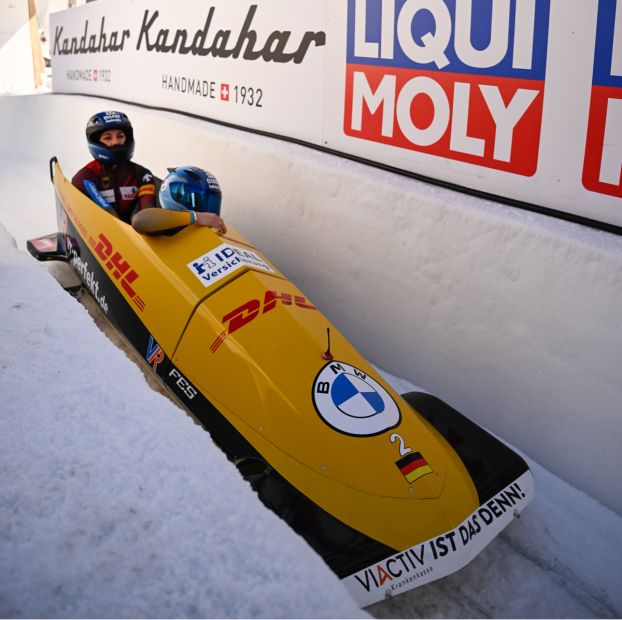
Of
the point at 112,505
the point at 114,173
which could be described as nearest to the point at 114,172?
the point at 114,173

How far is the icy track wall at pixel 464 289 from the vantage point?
2420mm

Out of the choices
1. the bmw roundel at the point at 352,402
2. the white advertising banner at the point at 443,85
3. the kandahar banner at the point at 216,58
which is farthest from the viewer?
the kandahar banner at the point at 216,58

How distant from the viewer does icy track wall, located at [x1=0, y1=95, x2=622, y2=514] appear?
2.42 m

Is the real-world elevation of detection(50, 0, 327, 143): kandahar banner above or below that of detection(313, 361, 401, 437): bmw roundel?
above

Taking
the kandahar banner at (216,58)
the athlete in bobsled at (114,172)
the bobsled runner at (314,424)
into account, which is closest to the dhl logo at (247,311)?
the bobsled runner at (314,424)

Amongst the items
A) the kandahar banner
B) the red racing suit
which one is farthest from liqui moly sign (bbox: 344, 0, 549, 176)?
the red racing suit

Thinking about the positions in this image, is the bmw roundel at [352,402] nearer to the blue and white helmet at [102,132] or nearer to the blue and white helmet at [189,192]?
the blue and white helmet at [189,192]

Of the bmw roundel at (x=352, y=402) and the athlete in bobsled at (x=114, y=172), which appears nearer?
the bmw roundel at (x=352, y=402)

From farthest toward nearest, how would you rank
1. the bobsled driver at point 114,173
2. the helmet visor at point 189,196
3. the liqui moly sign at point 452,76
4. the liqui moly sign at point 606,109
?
the bobsled driver at point 114,173, the helmet visor at point 189,196, the liqui moly sign at point 452,76, the liqui moly sign at point 606,109

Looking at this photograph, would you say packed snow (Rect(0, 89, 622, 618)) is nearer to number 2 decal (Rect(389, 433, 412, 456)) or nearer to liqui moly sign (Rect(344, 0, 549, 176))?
number 2 decal (Rect(389, 433, 412, 456))

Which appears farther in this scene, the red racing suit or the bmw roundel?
the red racing suit

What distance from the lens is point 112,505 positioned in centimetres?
104

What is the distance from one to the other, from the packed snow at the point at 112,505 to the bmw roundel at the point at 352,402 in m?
0.89

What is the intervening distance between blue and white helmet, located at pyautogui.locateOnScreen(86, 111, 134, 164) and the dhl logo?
5.57ft
